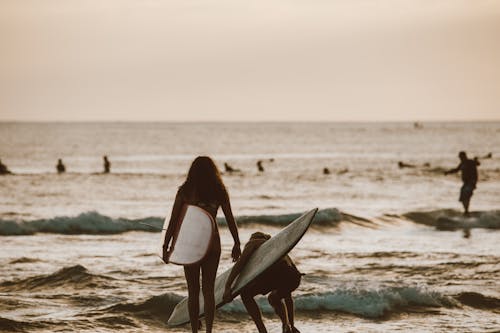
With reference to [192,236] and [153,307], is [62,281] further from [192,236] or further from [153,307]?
[192,236]

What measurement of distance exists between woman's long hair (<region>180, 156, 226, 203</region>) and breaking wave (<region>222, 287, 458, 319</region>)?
3.92 metres

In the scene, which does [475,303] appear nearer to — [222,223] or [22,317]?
[22,317]

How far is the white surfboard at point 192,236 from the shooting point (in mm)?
7738

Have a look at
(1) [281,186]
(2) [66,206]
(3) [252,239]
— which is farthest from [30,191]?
(3) [252,239]

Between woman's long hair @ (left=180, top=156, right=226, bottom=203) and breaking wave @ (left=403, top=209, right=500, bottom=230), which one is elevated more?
woman's long hair @ (left=180, top=156, right=226, bottom=203)

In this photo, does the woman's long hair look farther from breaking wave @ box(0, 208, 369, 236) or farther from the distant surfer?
breaking wave @ box(0, 208, 369, 236)

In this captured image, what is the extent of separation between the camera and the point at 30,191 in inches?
1491

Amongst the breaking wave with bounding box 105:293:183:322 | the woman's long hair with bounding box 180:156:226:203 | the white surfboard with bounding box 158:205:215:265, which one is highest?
the woman's long hair with bounding box 180:156:226:203

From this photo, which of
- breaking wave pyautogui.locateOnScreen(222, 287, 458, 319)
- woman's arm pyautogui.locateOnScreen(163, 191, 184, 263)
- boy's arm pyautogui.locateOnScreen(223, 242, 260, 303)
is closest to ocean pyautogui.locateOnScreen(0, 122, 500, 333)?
breaking wave pyautogui.locateOnScreen(222, 287, 458, 319)

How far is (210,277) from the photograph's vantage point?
7.89 metres

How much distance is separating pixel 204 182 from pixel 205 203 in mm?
202

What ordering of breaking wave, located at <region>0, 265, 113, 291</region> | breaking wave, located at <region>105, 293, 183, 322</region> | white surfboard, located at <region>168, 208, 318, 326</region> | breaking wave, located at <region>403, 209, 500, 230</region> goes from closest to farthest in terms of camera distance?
white surfboard, located at <region>168, 208, 318, 326</region> < breaking wave, located at <region>105, 293, 183, 322</region> < breaking wave, located at <region>0, 265, 113, 291</region> < breaking wave, located at <region>403, 209, 500, 230</region>

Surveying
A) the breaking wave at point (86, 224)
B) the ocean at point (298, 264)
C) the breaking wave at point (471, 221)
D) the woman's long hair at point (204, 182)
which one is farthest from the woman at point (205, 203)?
the breaking wave at point (471, 221)

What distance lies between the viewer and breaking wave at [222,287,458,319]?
37.6ft
